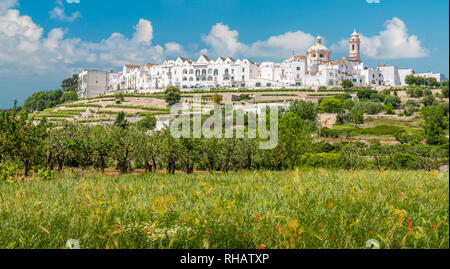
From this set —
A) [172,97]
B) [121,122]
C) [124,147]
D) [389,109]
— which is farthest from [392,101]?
[124,147]

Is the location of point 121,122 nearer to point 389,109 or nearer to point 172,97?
point 172,97

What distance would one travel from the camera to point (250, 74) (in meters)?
77.3

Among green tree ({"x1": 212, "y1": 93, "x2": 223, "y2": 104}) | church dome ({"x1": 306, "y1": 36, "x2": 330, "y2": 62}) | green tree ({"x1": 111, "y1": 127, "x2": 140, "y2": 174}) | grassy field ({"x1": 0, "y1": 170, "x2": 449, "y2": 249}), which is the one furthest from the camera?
church dome ({"x1": 306, "y1": 36, "x2": 330, "y2": 62})

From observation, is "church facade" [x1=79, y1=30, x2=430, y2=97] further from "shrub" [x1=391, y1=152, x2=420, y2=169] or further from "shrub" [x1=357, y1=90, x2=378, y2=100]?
"shrub" [x1=391, y1=152, x2=420, y2=169]

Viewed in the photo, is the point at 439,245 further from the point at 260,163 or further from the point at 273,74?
the point at 273,74

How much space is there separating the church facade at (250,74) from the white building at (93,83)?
3.19ft

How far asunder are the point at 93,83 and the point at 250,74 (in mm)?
35229

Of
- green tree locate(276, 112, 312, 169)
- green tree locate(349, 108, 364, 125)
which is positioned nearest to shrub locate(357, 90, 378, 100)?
green tree locate(349, 108, 364, 125)

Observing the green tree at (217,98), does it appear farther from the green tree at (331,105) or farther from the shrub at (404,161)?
the shrub at (404,161)

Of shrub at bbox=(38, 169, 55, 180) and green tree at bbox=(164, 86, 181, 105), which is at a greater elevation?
green tree at bbox=(164, 86, 181, 105)

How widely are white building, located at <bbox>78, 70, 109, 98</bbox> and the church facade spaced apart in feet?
3.19

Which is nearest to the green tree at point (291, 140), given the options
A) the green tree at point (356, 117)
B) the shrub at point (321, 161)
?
the shrub at point (321, 161)

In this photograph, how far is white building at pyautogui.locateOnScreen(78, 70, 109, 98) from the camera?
7619 cm

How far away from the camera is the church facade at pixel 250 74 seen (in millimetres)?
75625
